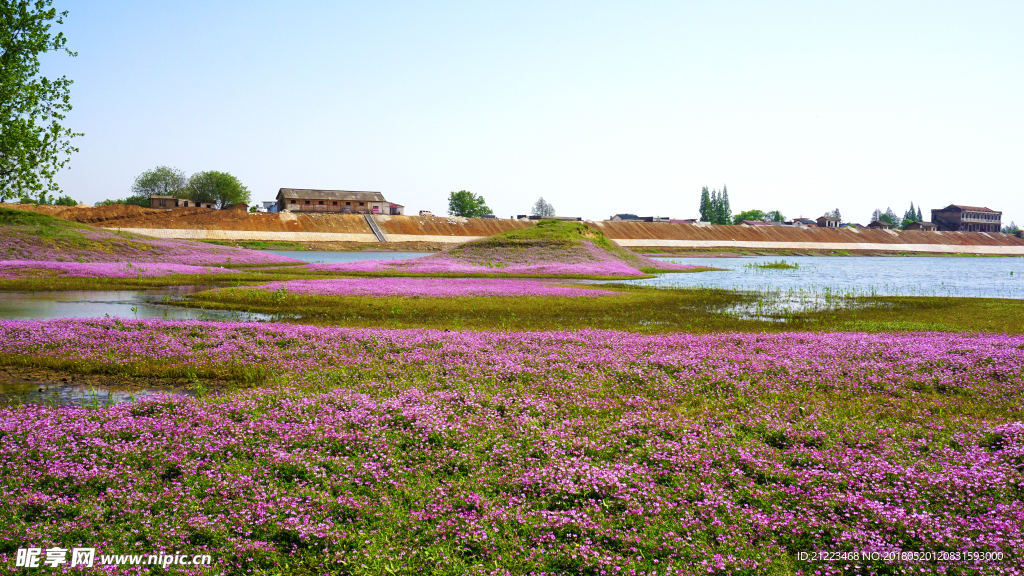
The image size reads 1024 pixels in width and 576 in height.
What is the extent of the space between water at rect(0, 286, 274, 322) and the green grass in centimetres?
167

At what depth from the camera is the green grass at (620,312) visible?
2316 cm

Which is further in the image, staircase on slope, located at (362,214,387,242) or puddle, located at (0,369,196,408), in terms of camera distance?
staircase on slope, located at (362,214,387,242)

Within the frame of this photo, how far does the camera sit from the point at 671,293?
38938 mm

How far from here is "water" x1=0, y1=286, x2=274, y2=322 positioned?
23.6 m

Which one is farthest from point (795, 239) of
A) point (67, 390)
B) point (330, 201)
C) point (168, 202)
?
point (67, 390)

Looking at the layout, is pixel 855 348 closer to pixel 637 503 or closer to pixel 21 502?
pixel 637 503

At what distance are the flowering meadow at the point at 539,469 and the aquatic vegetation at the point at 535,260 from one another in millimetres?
42160

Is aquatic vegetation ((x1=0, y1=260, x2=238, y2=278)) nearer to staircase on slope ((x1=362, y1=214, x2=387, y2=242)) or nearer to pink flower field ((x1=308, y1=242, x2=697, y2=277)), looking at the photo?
pink flower field ((x1=308, y1=242, x2=697, y2=277))

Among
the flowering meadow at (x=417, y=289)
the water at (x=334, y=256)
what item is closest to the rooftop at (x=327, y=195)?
the water at (x=334, y=256)

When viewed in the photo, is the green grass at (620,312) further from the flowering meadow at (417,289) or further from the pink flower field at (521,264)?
the pink flower field at (521,264)

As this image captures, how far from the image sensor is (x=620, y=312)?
2853cm

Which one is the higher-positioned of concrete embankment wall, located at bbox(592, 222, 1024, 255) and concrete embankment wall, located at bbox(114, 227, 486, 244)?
concrete embankment wall, located at bbox(592, 222, 1024, 255)

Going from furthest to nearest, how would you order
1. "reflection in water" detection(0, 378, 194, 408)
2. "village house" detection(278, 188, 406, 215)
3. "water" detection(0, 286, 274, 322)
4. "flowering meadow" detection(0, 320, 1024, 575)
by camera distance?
"village house" detection(278, 188, 406, 215), "water" detection(0, 286, 274, 322), "reflection in water" detection(0, 378, 194, 408), "flowering meadow" detection(0, 320, 1024, 575)

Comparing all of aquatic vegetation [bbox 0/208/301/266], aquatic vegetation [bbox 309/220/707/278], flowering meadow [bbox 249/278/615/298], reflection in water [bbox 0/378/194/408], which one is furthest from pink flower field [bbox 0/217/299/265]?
reflection in water [bbox 0/378/194/408]
